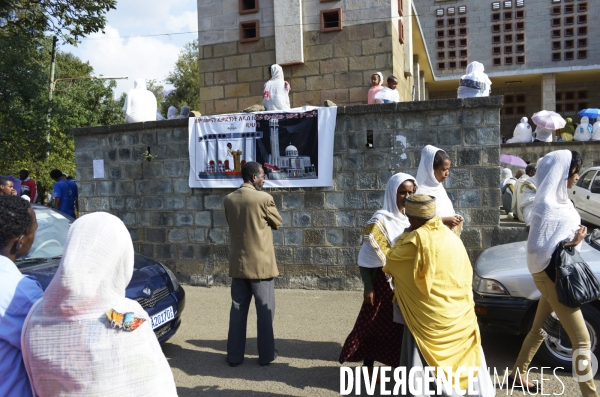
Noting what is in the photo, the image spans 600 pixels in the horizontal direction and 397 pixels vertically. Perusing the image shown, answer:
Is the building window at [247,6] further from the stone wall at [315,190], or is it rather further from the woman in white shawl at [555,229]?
the woman in white shawl at [555,229]

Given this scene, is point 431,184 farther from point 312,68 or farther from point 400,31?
point 400,31

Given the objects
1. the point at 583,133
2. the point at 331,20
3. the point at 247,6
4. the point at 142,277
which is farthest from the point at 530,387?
the point at 583,133

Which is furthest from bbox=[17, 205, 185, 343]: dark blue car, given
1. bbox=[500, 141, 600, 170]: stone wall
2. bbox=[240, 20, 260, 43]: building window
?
bbox=[500, 141, 600, 170]: stone wall

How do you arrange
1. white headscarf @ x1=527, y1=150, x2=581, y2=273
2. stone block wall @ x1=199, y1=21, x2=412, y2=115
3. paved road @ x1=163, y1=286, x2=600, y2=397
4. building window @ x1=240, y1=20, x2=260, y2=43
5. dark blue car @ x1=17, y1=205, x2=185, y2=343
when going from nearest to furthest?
1. white headscarf @ x1=527, y1=150, x2=581, y2=273
2. paved road @ x1=163, y1=286, x2=600, y2=397
3. dark blue car @ x1=17, y1=205, x2=185, y2=343
4. stone block wall @ x1=199, y1=21, x2=412, y2=115
5. building window @ x1=240, y1=20, x2=260, y2=43

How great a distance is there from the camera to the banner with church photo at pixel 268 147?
686 cm

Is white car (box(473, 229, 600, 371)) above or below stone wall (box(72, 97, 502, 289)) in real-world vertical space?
below

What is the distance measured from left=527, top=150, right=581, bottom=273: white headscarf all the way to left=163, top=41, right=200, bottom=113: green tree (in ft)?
95.2

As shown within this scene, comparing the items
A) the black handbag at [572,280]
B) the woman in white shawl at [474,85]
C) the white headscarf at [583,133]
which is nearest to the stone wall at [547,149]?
the white headscarf at [583,133]

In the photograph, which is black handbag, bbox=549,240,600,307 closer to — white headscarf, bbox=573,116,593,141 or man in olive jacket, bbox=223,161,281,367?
man in olive jacket, bbox=223,161,281,367

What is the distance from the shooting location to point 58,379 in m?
1.76

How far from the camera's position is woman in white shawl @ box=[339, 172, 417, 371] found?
3605 millimetres

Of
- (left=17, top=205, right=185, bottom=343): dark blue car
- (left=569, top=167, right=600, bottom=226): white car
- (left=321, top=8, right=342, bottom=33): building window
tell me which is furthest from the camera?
(left=569, top=167, right=600, bottom=226): white car

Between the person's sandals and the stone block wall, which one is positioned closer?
the person's sandals

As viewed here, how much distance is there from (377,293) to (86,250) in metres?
2.50
